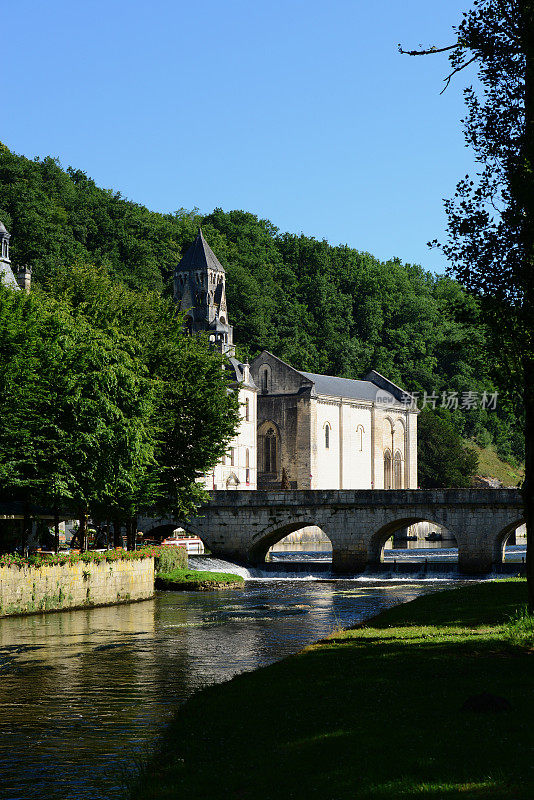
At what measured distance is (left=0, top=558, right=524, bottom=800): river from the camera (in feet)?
46.8

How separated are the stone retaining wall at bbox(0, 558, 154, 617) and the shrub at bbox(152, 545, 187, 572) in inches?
191

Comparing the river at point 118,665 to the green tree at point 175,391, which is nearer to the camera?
the river at point 118,665

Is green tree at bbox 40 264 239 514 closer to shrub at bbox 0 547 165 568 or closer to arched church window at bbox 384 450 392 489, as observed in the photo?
shrub at bbox 0 547 165 568

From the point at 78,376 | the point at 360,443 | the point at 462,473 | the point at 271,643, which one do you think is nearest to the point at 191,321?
the point at 360,443

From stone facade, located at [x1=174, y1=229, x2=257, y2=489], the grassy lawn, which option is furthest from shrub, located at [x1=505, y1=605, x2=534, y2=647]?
stone facade, located at [x1=174, y1=229, x2=257, y2=489]

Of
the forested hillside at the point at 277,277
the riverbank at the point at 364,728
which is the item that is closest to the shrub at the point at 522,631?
the riverbank at the point at 364,728

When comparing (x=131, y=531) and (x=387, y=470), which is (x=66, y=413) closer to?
(x=131, y=531)

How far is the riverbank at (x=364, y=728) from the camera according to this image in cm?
1040

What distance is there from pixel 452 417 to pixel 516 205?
451ft

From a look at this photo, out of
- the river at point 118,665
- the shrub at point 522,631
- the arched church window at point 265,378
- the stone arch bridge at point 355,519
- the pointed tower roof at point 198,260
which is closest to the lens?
the river at point 118,665

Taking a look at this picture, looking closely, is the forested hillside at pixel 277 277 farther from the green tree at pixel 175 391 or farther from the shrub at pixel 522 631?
the shrub at pixel 522 631

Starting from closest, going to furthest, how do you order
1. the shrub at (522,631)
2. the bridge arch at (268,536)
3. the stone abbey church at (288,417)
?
the shrub at (522,631)
the bridge arch at (268,536)
the stone abbey church at (288,417)

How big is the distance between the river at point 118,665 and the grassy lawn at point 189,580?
64.2 inches

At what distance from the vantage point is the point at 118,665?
80.2ft
